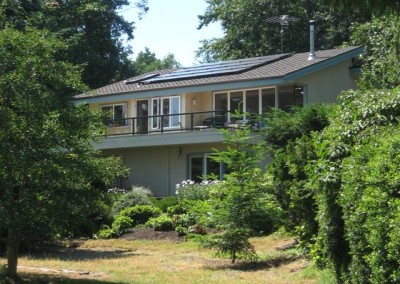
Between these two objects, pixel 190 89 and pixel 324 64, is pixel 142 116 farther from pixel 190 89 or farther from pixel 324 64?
pixel 324 64

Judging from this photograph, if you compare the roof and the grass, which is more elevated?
the roof

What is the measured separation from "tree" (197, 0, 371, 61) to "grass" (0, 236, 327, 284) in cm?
2863

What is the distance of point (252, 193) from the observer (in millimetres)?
15156

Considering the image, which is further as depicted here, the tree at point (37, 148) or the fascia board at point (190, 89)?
the fascia board at point (190, 89)

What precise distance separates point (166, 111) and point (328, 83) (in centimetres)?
789

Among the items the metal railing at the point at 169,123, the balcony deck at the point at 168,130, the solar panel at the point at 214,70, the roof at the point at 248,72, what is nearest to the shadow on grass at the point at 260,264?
the balcony deck at the point at 168,130

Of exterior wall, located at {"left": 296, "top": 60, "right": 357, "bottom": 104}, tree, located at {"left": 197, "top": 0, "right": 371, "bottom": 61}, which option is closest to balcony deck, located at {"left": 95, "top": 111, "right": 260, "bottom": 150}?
exterior wall, located at {"left": 296, "top": 60, "right": 357, "bottom": 104}

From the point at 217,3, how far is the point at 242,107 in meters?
21.4

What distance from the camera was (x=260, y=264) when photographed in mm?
14922

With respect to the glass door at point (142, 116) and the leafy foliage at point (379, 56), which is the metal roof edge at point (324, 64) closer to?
the leafy foliage at point (379, 56)

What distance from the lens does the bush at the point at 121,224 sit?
2217 centimetres

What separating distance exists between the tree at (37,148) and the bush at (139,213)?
10.2 m

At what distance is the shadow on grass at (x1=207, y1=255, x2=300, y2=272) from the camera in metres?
14.6

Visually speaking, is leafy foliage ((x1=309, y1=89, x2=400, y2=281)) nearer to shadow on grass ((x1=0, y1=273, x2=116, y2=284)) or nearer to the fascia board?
shadow on grass ((x1=0, y1=273, x2=116, y2=284))
